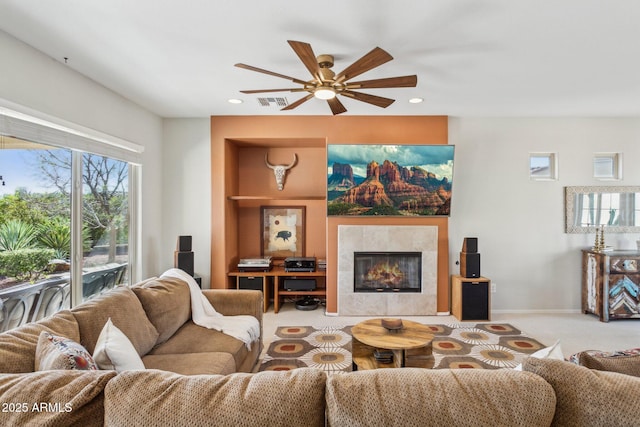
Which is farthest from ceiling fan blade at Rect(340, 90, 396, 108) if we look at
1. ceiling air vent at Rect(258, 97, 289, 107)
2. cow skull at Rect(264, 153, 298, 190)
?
cow skull at Rect(264, 153, 298, 190)

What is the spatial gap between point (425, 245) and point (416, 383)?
3.33 meters

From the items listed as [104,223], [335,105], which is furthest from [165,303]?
[335,105]

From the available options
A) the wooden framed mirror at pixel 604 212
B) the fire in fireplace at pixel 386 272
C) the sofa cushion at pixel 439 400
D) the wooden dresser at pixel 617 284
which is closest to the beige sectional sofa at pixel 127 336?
the sofa cushion at pixel 439 400

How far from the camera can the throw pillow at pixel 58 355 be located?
3.95 feet

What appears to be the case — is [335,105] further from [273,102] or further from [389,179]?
[389,179]

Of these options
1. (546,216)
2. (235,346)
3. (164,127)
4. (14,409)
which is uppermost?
(164,127)

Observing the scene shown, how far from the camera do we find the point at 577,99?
341cm

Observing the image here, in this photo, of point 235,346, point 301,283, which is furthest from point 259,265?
point 235,346

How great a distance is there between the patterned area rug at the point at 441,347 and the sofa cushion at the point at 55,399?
77.9 inches

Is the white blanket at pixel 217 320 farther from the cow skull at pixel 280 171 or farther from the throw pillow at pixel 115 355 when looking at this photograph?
the cow skull at pixel 280 171

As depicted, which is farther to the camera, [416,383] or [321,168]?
[321,168]

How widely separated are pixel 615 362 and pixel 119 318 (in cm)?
237

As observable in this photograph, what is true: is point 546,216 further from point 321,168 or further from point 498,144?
point 321,168

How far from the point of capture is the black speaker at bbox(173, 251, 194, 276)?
3.66 m
